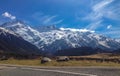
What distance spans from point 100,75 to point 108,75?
0.57 m

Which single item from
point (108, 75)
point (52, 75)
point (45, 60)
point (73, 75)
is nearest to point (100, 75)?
point (108, 75)

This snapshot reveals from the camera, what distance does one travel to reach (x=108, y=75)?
62.9 ft

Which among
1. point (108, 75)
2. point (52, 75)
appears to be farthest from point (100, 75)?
point (52, 75)

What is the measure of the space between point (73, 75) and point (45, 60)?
3273cm

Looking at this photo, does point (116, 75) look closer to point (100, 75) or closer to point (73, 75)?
point (100, 75)

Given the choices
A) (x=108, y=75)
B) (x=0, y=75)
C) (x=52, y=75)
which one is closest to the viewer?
(x=108, y=75)

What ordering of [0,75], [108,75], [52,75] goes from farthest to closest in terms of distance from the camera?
[0,75], [52,75], [108,75]

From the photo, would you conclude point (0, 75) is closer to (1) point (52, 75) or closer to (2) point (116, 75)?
(1) point (52, 75)

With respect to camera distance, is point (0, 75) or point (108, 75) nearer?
point (108, 75)

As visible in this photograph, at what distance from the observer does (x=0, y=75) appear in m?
24.2

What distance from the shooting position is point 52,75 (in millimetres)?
21281

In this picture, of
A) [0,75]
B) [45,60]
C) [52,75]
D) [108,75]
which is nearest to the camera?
[108,75]

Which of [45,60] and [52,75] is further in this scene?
[45,60]

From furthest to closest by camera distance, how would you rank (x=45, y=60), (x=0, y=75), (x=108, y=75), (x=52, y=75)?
1. (x=45, y=60)
2. (x=0, y=75)
3. (x=52, y=75)
4. (x=108, y=75)
